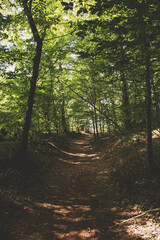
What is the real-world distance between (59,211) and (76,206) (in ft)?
2.56

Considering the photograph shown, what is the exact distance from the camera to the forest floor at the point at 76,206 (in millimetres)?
4258

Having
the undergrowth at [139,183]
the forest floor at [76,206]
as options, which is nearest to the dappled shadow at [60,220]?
the forest floor at [76,206]

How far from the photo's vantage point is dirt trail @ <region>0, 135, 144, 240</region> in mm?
4289

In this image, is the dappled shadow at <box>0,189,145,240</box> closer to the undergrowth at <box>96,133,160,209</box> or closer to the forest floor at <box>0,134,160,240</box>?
the forest floor at <box>0,134,160,240</box>

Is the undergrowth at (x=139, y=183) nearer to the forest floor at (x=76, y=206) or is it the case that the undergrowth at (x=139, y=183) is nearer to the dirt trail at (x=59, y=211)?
the forest floor at (x=76, y=206)

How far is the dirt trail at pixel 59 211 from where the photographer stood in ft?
14.1

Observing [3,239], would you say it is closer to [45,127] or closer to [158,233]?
[158,233]

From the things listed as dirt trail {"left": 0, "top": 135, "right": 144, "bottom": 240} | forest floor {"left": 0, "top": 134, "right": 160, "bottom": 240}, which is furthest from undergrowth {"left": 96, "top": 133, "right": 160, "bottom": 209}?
dirt trail {"left": 0, "top": 135, "right": 144, "bottom": 240}

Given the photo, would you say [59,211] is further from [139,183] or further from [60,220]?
[139,183]

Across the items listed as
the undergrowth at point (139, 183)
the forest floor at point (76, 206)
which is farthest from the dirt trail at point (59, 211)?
the undergrowth at point (139, 183)

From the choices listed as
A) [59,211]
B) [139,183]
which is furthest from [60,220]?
[139,183]

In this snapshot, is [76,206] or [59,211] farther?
[76,206]

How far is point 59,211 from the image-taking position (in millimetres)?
5500

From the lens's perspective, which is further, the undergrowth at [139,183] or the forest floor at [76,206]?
the undergrowth at [139,183]
